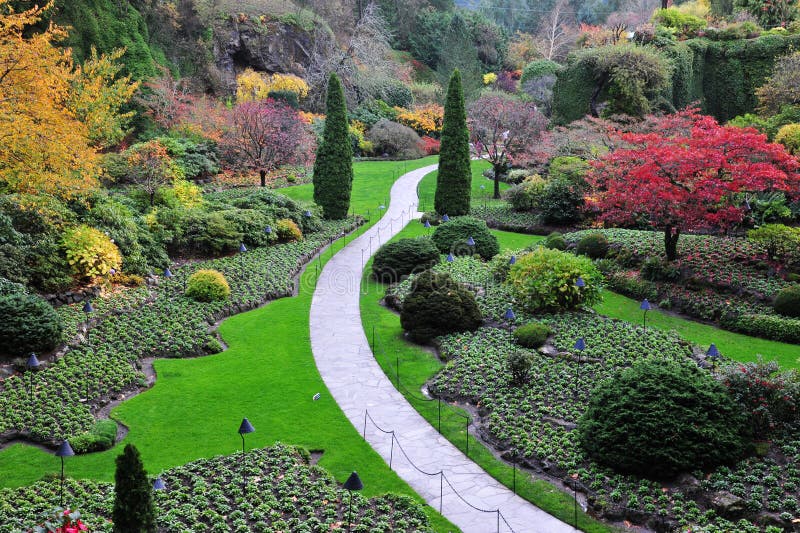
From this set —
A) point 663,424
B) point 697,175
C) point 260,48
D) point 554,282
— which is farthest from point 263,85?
point 663,424

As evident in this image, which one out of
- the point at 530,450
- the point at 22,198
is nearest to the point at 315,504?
the point at 530,450

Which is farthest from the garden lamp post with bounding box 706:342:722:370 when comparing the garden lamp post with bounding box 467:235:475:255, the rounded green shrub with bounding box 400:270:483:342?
the garden lamp post with bounding box 467:235:475:255

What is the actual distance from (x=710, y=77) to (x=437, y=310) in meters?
30.8

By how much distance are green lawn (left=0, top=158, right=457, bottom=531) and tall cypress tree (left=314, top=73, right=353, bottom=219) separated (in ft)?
39.4

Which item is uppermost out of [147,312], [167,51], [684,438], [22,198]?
[167,51]

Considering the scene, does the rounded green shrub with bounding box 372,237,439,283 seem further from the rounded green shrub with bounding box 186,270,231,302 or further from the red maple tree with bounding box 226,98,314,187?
the red maple tree with bounding box 226,98,314,187

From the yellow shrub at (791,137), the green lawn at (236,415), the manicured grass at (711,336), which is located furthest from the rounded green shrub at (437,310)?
the yellow shrub at (791,137)

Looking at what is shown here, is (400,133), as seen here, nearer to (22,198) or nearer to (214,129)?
(214,129)

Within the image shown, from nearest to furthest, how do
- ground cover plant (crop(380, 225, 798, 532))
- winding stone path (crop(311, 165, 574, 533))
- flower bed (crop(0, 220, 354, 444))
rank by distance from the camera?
ground cover plant (crop(380, 225, 798, 532)), winding stone path (crop(311, 165, 574, 533)), flower bed (crop(0, 220, 354, 444))

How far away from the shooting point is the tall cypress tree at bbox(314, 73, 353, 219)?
30359 mm

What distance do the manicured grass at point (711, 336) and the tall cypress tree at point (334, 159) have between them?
13776 millimetres

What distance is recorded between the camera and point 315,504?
11445 millimetres

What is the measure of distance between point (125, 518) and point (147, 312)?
11.5 metres

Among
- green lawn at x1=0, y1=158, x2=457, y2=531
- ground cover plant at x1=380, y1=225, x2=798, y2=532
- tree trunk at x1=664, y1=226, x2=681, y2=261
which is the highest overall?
tree trunk at x1=664, y1=226, x2=681, y2=261
